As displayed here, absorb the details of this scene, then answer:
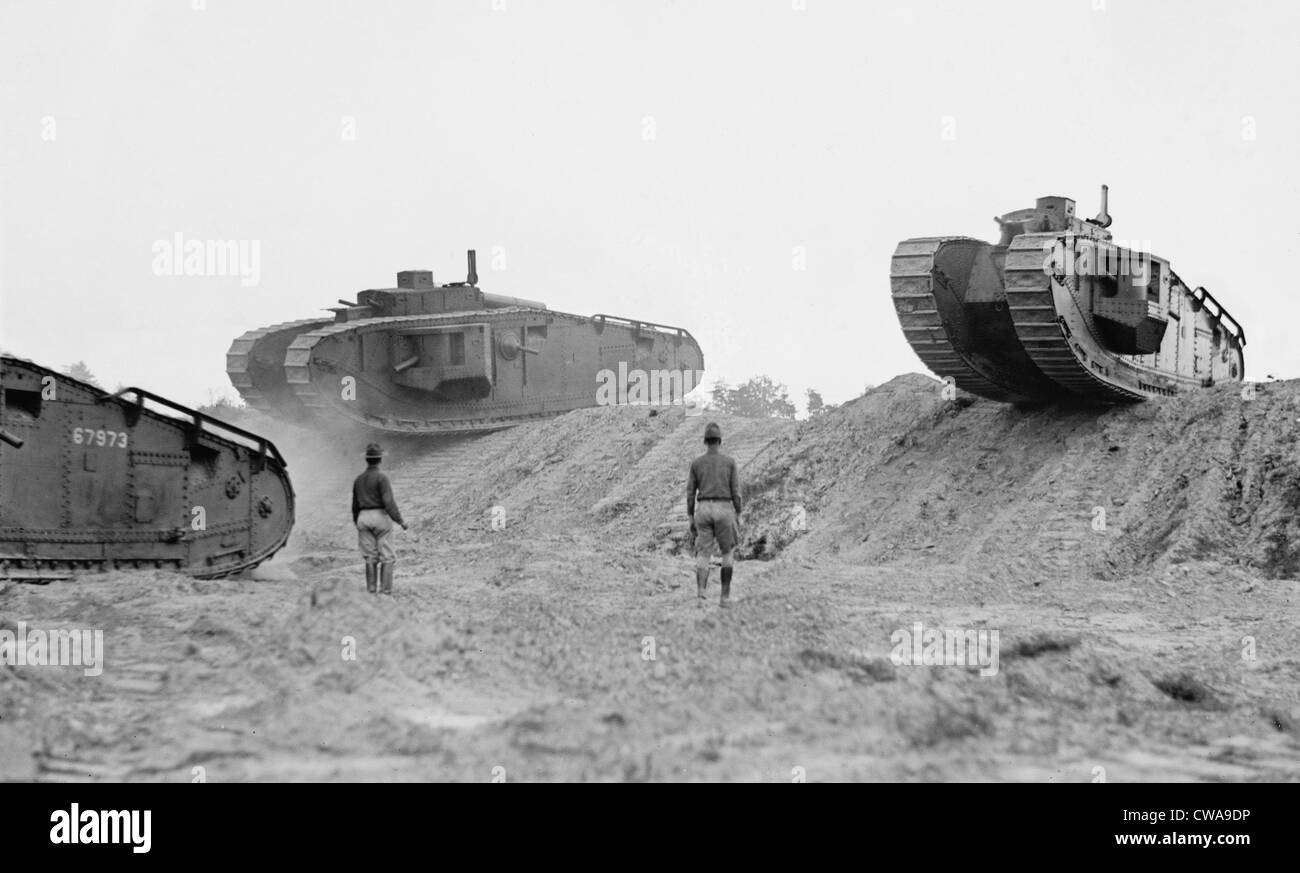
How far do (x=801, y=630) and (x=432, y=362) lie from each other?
63.0 feet

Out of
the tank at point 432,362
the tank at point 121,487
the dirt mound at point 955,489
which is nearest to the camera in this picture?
the tank at point 121,487

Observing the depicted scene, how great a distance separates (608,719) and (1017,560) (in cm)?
983

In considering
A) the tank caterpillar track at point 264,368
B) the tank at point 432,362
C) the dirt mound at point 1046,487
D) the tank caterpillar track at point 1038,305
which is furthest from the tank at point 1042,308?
the tank caterpillar track at point 264,368

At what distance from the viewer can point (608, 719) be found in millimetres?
7945

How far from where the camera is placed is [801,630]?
10.8 meters

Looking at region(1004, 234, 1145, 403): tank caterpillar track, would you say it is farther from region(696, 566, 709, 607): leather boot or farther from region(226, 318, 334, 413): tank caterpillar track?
region(226, 318, 334, 413): tank caterpillar track

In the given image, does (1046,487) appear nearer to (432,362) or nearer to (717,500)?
(717,500)

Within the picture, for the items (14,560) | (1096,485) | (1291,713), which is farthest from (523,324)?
(1291,713)

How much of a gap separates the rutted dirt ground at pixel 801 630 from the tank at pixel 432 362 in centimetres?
404

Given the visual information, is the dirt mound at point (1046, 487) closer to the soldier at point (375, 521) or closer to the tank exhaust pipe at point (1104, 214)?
the tank exhaust pipe at point (1104, 214)

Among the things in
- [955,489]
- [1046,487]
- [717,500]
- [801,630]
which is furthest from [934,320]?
[801,630]

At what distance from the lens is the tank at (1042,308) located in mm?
17797

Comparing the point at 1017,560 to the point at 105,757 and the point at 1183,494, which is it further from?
the point at 105,757
